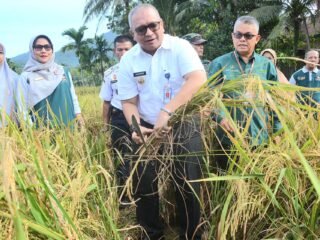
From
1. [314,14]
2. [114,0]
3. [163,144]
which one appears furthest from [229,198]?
[114,0]

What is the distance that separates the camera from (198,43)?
4434mm

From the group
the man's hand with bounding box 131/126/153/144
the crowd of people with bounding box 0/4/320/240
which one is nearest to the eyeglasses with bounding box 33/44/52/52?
the crowd of people with bounding box 0/4/320/240

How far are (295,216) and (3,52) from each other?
111 inches

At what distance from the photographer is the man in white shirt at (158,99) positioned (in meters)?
2.19

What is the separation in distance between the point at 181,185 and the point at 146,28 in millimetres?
909

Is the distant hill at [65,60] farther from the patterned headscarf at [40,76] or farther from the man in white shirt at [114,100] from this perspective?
the man in white shirt at [114,100]

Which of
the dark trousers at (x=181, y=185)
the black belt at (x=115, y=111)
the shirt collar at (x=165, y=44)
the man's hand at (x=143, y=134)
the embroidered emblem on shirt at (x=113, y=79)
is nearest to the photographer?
the dark trousers at (x=181, y=185)

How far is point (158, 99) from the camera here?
7.98 feet

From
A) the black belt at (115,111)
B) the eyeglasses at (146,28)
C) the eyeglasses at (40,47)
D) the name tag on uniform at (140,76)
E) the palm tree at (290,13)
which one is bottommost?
the black belt at (115,111)

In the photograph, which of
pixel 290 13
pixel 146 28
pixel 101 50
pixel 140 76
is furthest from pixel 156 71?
pixel 101 50

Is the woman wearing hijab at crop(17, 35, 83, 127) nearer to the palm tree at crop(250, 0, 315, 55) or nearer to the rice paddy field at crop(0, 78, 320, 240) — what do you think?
the rice paddy field at crop(0, 78, 320, 240)

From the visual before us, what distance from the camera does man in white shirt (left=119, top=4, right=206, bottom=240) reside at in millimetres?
2191

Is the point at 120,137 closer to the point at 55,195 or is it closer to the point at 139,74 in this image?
the point at 139,74

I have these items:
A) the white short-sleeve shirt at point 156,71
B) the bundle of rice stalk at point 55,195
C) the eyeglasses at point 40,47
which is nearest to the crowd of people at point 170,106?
the white short-sleeve shirt at point 156,71
